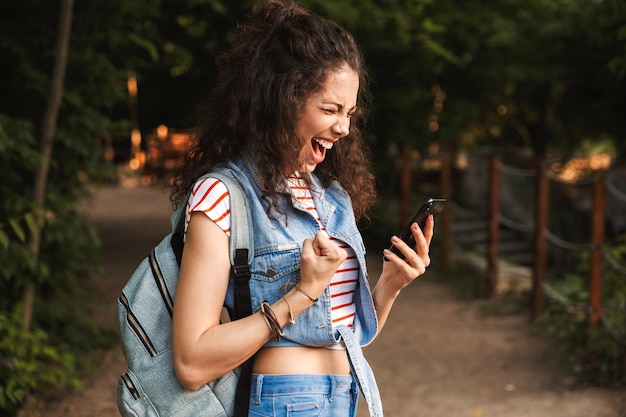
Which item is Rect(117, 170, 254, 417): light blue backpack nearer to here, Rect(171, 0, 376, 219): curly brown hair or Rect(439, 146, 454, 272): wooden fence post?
Rect(171, 0, 376, 219): curly brown hair

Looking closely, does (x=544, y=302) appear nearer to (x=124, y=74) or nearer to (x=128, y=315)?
(x=124, y=74)

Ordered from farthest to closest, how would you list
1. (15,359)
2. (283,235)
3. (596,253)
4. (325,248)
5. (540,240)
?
1. (540,240)
2. (596,253)
3. (15,359)
4. (283,235)
5. (325,248)

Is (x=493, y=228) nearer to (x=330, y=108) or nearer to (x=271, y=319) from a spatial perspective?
(x=330, y=108)

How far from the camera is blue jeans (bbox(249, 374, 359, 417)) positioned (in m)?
1.58

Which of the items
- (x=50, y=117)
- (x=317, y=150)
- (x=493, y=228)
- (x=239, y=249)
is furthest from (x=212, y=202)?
→ (x=493, y=228)

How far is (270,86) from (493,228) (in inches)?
251

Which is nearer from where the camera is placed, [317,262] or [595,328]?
[317,262]

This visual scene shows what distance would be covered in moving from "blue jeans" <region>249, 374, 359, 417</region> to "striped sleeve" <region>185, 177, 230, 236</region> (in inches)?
13.8

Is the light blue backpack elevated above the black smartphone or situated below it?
below

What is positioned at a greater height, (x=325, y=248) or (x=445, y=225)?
(x=325, y=248)

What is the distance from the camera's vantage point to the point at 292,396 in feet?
5.23

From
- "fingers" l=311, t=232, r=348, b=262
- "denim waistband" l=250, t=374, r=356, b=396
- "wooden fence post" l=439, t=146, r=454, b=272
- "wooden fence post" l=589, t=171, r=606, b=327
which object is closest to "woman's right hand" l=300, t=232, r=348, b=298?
"fingers" l=311, t=232, r=348, b=262

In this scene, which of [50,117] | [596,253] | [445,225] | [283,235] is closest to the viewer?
[283,235]

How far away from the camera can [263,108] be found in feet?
5.30
